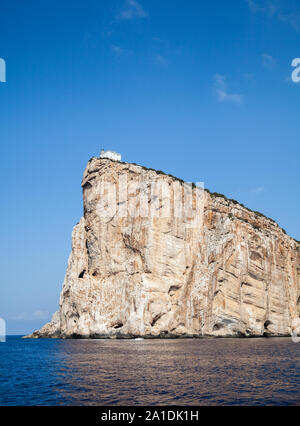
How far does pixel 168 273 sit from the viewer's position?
71.0m

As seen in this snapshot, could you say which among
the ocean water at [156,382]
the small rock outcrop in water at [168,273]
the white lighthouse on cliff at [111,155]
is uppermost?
the white lighthouse on cliff at [111,155]

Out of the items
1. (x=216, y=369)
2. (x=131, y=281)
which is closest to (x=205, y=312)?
(x=131, y=281)

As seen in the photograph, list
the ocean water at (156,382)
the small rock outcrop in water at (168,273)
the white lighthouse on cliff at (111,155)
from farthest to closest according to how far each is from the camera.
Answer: the white lighthouse on cliff at (111,155), the small rock outcrop in water at (168,273), the ocean water at (156,382)

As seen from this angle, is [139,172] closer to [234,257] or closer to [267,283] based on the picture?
[234,257]

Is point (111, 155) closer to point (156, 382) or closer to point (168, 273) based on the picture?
point (168, 273)

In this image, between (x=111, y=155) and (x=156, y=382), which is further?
(x=111, y=155)

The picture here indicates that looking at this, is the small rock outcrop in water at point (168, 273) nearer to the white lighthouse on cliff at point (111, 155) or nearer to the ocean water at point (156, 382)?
the white lighthouse on cliff at point (111, 155)

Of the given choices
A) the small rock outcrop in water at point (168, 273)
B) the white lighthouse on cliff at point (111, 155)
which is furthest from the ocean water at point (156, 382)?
the white lighthouse on cliff at point (111, 155)

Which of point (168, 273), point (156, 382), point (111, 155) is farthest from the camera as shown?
point (111, 155)

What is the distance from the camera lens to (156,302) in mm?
68438

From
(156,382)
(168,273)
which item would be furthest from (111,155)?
(156,382)

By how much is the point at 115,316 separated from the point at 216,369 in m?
44.8

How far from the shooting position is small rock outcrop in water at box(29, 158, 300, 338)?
7000 centimetres

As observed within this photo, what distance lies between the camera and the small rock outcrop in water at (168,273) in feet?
230
